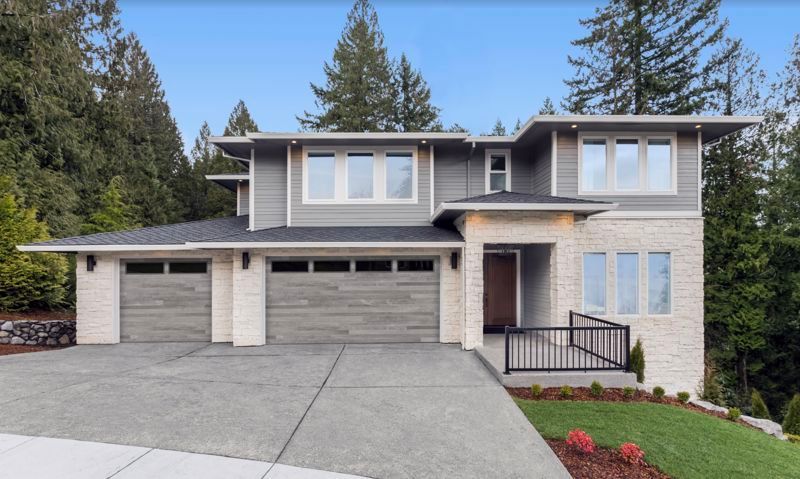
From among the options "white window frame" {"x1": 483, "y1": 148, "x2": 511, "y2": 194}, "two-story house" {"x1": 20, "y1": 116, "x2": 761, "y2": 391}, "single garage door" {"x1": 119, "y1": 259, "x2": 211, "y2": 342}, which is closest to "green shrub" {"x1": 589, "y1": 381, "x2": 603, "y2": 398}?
"two-story house" {"x1": 20, "y1": 116, "x2": 761, "y2": 391}

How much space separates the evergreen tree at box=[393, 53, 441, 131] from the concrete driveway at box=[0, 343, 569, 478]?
19451mm

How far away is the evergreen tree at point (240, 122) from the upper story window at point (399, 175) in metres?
23.7

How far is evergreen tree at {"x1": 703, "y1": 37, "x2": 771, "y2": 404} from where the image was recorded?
44.1 feet

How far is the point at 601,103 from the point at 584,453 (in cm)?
2063

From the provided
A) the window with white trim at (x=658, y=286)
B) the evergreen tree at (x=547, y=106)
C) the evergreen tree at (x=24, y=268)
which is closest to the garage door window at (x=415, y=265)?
the window with white trim at (x=658, y=286)

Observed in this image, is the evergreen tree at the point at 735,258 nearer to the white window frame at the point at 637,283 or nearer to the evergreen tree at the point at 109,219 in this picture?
the white window frame at the point at 637,283

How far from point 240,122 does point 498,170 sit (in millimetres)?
26746

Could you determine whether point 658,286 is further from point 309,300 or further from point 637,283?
point 309,300

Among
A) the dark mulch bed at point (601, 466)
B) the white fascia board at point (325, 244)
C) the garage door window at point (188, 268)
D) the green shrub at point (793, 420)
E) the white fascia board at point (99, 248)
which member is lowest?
Result: the green shrub at point (793, 420)

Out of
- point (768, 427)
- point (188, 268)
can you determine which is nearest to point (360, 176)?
point (188, 268)

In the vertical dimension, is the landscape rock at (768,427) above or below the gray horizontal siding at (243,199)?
below

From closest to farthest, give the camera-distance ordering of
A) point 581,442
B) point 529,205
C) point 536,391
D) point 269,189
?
point 581,442 < point 536,391 < point 529,205 < point 269,189

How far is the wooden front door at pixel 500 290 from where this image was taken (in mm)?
10055

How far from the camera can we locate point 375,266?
9.02 meters
